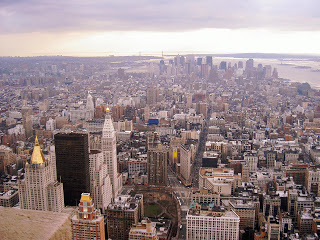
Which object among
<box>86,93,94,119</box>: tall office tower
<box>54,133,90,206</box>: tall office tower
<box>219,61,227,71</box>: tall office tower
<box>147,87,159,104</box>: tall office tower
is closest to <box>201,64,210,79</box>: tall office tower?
<box>219,61,227,71</box>: tall office tower

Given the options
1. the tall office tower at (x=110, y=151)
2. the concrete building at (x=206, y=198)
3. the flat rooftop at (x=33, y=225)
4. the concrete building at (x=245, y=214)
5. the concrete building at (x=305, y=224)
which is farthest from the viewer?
the tall office tower at (x=110, y=151)

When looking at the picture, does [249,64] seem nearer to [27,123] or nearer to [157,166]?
[27,123]

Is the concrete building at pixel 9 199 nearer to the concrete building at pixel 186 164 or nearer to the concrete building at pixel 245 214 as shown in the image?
the concrete building at pixel 186 164

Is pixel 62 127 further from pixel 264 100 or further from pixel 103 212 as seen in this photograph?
pixel 264 100

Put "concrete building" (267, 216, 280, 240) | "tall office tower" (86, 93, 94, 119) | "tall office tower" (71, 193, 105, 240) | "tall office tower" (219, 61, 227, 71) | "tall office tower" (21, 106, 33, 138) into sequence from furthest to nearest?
"tall office tower" (219, 61, 227, 71), "tall office tower" (86, 93, 94, 119), "tall office tower" (21, 106, 33, 138), "concrete building" (267, 216, 280, 240), "tall office tower" (71, 193, 105, 240)

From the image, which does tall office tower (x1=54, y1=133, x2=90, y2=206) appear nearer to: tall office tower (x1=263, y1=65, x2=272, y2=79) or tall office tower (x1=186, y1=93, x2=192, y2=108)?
tall office tower (x1=186, y1=93, x2=192, y2=108)

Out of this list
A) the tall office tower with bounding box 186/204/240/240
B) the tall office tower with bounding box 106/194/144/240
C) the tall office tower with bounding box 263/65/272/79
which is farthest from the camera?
the tall office tower with bounding box 263/65/272/79

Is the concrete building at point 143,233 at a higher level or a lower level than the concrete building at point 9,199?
higher

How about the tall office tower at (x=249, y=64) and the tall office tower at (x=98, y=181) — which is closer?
the tall office tower at (x=98, y=181)

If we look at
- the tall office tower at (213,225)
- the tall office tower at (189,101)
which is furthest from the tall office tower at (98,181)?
the tall office tower at (189,101)
